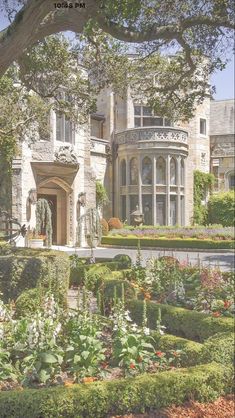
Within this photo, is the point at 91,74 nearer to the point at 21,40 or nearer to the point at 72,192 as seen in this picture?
the point at 21,40

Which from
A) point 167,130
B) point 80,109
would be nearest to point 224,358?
point 80,109

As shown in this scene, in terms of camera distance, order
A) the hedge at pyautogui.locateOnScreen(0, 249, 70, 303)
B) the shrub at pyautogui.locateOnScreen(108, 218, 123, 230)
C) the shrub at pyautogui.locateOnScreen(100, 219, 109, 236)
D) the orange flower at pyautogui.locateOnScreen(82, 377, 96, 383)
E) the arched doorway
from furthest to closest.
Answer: the shrub at pyautogui.locateOnScreen(108, 218, 123, 230), the shrub at pyautogui.locateOnScreen(100, 219, 109, 236), the arched doorway, the hedge at pyautogui.locateOnScreen(0, 249, 70, 303), the orange flower at pyautogui.locateOnScreen(82, 377, 96, 383)

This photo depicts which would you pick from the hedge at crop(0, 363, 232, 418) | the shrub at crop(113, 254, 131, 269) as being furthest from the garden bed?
the shrub at crop(113, 254, 131, 269)

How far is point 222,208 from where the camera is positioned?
118 feet

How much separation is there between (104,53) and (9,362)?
864 centimetres

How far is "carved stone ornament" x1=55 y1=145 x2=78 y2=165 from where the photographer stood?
25203 mm

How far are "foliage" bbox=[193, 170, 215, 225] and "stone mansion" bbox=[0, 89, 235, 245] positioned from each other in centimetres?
60

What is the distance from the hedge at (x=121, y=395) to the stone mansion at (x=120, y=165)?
19219 millimetres

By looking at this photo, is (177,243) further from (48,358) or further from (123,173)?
(48,358)

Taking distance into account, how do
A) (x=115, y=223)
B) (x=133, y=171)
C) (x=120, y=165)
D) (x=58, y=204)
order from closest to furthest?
(x=58, y=204) < (x=115, y=223) < (x=133, y=171) < (x=120, y=165)

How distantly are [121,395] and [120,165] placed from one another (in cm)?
2815

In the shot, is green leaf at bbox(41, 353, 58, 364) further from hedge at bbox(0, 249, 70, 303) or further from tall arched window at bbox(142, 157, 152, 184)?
tall arched window at bbox(142, 157, 152, 184)

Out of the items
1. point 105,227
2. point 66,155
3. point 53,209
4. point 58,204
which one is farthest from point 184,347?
point 105,227

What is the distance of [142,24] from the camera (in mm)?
8508
